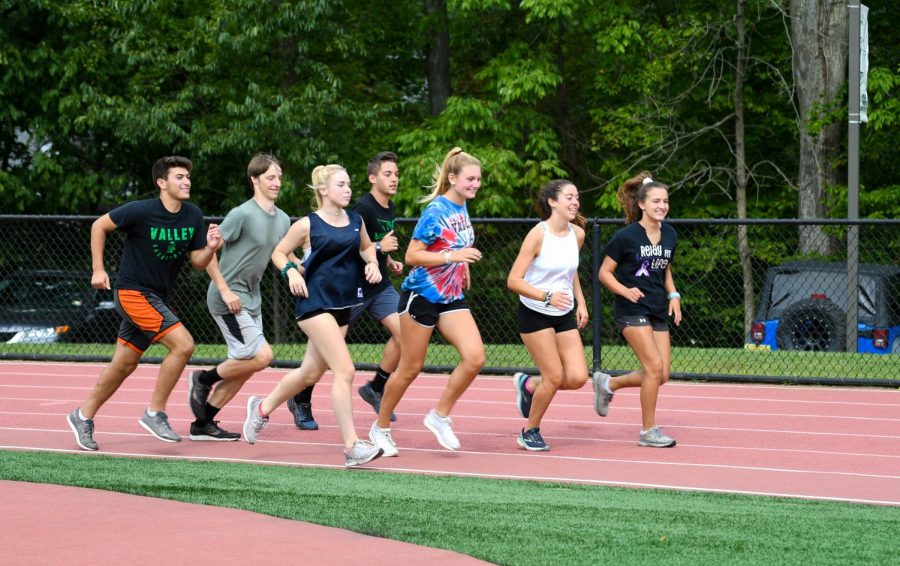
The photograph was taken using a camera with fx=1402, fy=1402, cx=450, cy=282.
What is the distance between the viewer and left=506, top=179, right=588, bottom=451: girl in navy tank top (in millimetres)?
9508

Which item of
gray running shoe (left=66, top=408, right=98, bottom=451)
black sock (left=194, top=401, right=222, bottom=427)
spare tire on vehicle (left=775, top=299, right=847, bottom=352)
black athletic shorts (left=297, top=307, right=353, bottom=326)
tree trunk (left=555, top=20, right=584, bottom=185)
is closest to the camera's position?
black athletic shorts (left=297, top=307, right=353, bottom=326)

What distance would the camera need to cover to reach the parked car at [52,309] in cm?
1909

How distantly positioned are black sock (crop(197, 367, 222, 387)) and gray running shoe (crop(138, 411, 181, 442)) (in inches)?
14.5

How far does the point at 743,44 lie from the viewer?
2583cm

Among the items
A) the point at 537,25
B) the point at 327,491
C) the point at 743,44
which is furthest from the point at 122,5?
the point at 327,491

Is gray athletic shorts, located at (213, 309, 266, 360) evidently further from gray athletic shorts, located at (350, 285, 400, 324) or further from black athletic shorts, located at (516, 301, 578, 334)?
black athletic shorts, located at (516, 301, 578, 334)

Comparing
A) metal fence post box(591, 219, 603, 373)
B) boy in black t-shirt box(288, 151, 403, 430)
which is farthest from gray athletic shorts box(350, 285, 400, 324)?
metal fence post box(591, 219, 603, 373)

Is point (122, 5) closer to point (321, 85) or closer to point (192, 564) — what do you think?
point (321, 85)

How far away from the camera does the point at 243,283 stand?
10.0 m

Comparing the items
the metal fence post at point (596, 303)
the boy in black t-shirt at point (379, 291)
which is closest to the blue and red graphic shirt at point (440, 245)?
the boy in black t-shirt at point (379, 291)

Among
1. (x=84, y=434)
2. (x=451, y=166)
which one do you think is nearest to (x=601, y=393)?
(x=451, y=166)

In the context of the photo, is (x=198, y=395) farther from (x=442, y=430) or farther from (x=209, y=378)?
(x=442, y=430)

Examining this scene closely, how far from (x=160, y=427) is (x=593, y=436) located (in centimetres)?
329

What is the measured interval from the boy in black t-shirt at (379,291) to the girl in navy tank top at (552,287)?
158 cm
